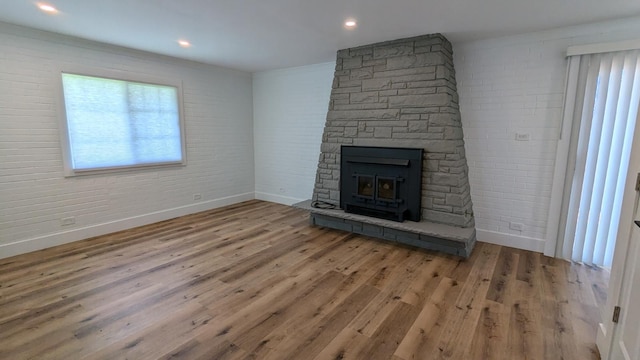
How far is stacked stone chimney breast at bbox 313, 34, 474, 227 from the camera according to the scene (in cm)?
343

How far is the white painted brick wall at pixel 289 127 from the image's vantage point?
5016mm

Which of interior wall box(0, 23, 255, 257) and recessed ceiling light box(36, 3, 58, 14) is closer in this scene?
recessed ceiling light box(36, 3, 58, 14)

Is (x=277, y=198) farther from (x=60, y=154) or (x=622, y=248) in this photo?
(x=622, y=248)

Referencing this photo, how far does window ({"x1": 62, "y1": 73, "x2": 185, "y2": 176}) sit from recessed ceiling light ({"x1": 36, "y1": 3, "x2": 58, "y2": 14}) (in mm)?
937

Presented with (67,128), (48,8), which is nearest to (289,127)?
(67,128)

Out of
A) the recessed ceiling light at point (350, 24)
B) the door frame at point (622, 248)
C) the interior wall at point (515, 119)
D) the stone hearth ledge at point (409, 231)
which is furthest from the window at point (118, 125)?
the door frame at point (622, 248)

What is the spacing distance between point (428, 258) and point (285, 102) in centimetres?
360

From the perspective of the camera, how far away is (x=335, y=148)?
432cm

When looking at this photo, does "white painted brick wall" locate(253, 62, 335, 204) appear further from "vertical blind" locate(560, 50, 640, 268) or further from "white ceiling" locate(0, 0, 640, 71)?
"vertical blind" locate(560, 50, 640, 268)

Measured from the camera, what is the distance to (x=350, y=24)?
307 cm

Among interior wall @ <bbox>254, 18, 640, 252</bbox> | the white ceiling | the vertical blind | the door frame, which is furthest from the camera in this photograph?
interior wall @ <bbox>254, 18, 640, 252</bbox>

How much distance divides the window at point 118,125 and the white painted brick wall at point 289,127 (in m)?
1.56

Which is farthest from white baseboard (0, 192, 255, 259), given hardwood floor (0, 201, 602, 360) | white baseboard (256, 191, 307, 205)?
white baseboard (256, 191, 307, 205)

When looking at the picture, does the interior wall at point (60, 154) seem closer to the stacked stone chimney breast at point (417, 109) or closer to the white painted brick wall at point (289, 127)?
the white painted brick wall at point (289, 127)
